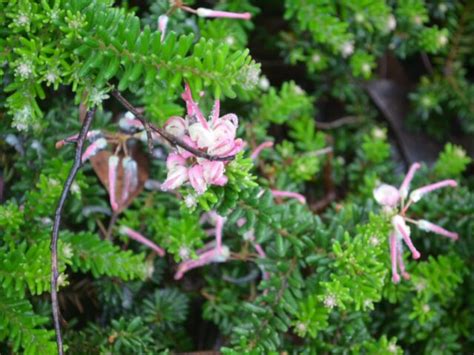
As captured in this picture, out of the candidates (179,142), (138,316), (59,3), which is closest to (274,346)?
(138,316)

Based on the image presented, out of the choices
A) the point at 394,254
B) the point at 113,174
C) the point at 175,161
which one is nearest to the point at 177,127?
the point at 175,161

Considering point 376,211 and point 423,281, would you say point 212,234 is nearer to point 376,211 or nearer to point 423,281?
point 376,211

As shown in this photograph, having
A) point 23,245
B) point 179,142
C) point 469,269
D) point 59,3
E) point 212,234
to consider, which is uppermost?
point 59,3

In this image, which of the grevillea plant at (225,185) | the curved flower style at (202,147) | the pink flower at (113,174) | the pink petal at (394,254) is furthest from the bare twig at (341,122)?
the curved flower style at (202,147)

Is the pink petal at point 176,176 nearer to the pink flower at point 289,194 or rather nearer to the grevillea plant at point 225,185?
the grevillea plant at point 225,185

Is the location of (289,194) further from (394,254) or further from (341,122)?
(341,122)

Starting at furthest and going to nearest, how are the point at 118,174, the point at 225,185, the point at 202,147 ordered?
1. the point at 118,174
2. the point at 225,185
3. the point at 202,147

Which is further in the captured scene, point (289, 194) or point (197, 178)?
point (289, 194)

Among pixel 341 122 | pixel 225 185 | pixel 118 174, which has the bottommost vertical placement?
pixel 341 122
